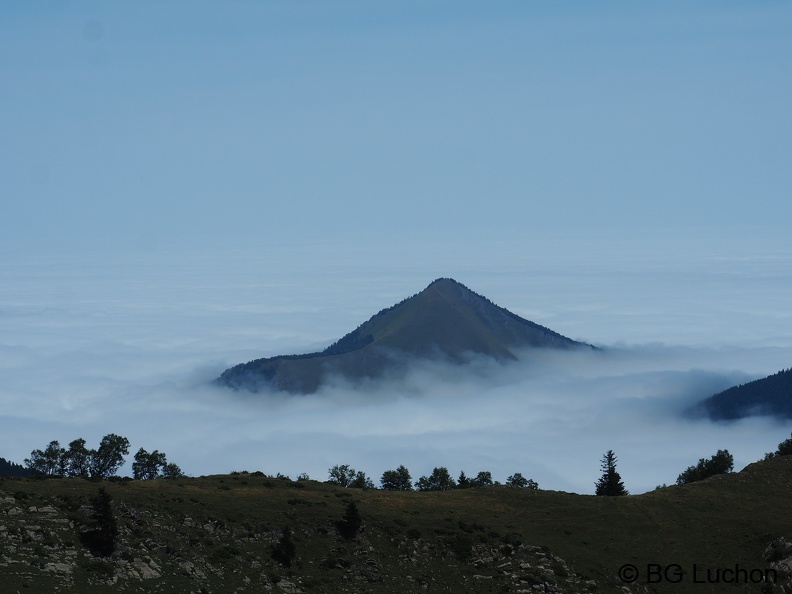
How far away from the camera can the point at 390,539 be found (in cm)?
11362

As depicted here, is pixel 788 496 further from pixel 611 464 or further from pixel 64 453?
pixel 64 453

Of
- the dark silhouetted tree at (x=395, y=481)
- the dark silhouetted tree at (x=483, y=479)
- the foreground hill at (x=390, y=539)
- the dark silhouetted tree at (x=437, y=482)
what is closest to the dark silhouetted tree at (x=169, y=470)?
the dark silhouetted tree at (x=395, y=481)

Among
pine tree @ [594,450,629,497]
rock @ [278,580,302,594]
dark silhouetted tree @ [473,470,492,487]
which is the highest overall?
dark silhouetted tree @ [473,470,492,487]

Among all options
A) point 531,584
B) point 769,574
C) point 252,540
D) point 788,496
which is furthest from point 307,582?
point 788,496

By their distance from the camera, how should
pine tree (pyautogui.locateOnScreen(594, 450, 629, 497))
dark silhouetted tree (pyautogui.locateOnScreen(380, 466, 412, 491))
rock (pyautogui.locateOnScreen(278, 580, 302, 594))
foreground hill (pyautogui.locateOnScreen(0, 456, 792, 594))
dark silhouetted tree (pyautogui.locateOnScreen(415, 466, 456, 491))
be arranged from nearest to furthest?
1. foreground hill (pyautogui.locateOnScreen(0, 456, 792, 594))
2. rock (pyautogui.locateOnScreen(278, 580, 302, 594))
3. pine tree (pyautogui.locateOnScreen(594, 450, 629, 497))
4. dark silhouetted tree (pyautogui.locateOnScreen(380, 466, 412, 491))
5. dark silhouetted tree (pyautogui.locateOnScreen(415, 466, 456, 491))

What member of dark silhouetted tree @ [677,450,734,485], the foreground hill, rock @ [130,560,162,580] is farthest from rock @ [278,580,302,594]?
dark silhouetted tree @ [677,450,734,485]

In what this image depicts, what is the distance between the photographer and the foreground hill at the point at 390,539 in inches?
3688

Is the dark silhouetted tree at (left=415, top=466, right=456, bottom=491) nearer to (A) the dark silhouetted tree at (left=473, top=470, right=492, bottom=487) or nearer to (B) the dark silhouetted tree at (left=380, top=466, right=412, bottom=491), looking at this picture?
(B) the dark silhouetted tree at (left=380, top=466, right=412, bottom=491)

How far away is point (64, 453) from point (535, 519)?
3164 inches

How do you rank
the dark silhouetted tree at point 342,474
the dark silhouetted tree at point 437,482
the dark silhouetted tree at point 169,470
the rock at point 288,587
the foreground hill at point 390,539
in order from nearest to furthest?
the foreground hill at point 390,539
the rock at point 288,587
the dark silhouetted tree at point 169,470
the dark silhouetted tree at point 342,474
the dark silhouetted tree at point 437,482

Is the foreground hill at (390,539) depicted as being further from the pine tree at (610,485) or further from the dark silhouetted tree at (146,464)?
the dark silhouetted tree at (146,464)

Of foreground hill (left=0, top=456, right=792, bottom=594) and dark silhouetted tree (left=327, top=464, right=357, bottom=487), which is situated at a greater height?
dark silhouetted tree (left=327, top=464, right=357, bottom=487)

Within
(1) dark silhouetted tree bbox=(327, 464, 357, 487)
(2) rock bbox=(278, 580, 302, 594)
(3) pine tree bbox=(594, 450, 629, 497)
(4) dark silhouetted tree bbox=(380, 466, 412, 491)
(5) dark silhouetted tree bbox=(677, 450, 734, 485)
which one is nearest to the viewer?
(2) rock bbox=(278, 580, 302, 594)

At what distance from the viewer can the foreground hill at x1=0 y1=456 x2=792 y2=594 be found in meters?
93.7
